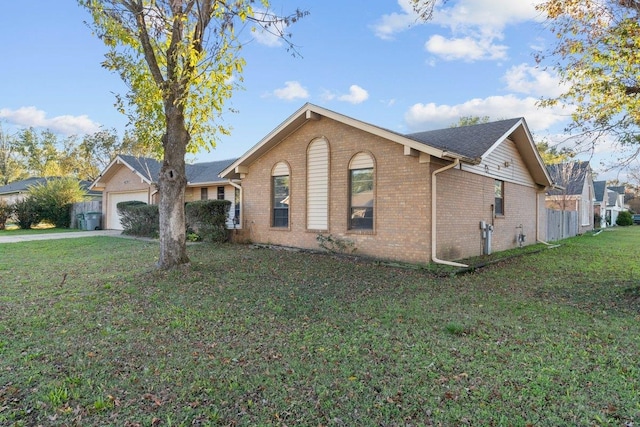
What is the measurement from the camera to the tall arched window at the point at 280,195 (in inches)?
488

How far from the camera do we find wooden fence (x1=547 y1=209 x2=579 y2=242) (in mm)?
18453

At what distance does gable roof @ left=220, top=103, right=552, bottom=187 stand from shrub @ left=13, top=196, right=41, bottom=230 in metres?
16.4

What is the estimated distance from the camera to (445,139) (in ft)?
40.2

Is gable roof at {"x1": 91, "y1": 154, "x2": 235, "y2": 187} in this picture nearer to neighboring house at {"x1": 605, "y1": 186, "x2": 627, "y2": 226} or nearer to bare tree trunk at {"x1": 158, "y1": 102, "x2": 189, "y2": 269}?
bare tree trunk at {"x1": 158, "y1": 102, "x2": 189, "y2": 269}

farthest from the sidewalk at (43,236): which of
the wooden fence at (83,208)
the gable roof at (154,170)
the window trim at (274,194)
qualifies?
the window trim at (274,194)

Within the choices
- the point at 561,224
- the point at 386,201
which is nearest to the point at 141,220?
the point at 386,201

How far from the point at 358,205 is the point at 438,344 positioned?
658 centimetres

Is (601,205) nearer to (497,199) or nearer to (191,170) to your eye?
(497,199)

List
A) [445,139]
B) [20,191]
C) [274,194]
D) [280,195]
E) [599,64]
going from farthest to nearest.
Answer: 1. [20,191]
2. [274,194]
3. [280,195]
4. [445,139]
5. [599,64]

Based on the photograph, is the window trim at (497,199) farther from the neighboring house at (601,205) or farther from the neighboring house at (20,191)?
the neighboring house at (20,191)

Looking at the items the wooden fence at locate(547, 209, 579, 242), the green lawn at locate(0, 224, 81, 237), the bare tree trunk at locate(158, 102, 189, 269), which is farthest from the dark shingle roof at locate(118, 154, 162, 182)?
the wooden fence at locate(547, 209, 579, 242)

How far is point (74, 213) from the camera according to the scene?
23266 mm

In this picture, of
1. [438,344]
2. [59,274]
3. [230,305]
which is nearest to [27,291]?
[59,274]

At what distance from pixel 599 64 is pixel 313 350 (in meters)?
7.87
